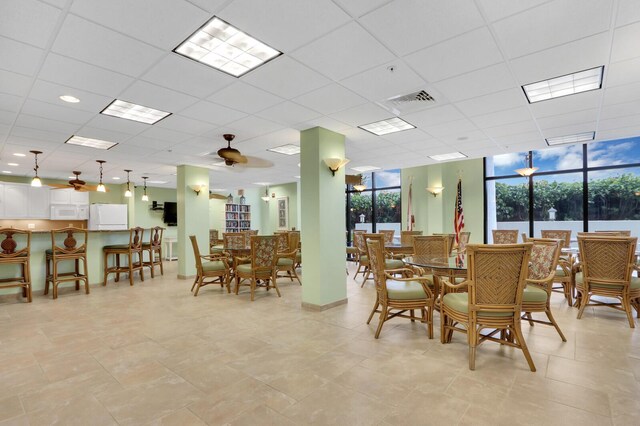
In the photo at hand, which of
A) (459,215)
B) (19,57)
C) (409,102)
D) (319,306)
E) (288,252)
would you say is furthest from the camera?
(459,215)

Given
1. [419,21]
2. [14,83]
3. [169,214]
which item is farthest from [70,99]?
[169,214]

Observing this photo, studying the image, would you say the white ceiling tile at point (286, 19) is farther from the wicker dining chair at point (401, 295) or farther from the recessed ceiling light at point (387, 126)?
the recessed ceiling light at point (387, 126)

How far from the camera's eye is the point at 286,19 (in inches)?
86.7

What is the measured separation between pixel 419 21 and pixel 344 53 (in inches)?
26.2

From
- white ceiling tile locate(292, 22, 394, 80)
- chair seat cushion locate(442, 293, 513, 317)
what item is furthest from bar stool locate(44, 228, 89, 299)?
chair seat cushion locate(442, 293, 513, 317)

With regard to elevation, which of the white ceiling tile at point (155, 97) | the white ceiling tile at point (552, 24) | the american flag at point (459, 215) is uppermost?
the white ceiling tile at point (552, 24)

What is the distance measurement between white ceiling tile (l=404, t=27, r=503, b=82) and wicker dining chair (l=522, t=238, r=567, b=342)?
6.77 ft

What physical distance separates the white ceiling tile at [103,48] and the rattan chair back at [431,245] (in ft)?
14.3

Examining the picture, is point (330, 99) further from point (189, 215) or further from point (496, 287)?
point (189, 215)

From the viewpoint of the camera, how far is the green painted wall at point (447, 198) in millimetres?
8586

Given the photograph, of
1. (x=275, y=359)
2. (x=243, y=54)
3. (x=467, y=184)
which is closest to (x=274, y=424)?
(x=275, y=359)

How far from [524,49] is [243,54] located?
2407 millimetres

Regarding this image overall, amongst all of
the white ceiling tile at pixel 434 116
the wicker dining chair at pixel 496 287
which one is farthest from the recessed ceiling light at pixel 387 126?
the wicker dining chair at pixel 496 287

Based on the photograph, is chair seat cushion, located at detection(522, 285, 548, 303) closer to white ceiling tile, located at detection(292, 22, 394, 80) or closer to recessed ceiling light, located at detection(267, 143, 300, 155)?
white ceiling tile, located at detection(292, 22, 394, 80)
